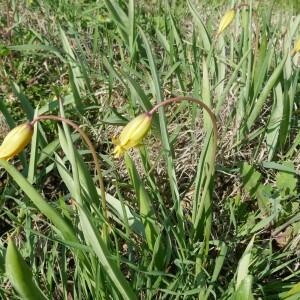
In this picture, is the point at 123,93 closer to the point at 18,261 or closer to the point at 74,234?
the point at 74,234

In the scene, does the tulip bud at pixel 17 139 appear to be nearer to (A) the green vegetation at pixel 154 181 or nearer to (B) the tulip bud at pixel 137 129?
(A) the green vegetation at pixel 154 181

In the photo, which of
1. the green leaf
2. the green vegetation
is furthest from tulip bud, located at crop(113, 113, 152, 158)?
the green leaf

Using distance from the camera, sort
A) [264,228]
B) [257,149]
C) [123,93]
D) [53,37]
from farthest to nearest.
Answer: [53,37]
[123,93]
[257,149]
[264,228]

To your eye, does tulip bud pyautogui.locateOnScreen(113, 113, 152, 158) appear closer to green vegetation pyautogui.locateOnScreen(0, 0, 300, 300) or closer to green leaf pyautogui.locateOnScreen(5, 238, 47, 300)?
green vegetation pyautogui.locateOnScreen(0, 0, 300, 300)

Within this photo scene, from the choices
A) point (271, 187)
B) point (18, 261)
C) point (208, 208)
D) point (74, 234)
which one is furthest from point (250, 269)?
point (18, 261)

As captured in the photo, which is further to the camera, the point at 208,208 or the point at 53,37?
the point at 53,37

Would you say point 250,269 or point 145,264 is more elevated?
point 145,264

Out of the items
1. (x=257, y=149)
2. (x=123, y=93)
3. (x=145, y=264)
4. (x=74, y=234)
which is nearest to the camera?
(x=74, y=234)

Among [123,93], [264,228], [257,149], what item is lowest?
[264,228]
